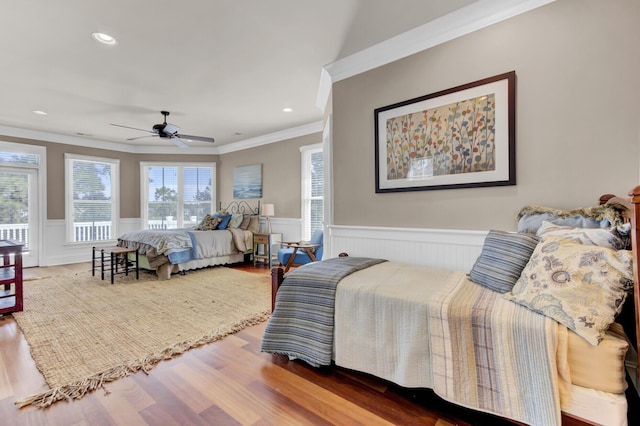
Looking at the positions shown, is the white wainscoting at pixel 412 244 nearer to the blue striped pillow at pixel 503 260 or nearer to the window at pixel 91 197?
the blue striped pillow at pixel 503 260

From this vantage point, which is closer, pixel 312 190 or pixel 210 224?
pixel 312 190

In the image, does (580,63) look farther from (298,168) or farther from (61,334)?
(61,334)

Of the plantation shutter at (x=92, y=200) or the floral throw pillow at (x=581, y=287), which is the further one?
the plantation shutter at (x=92, y=200)

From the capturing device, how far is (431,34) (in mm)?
2432

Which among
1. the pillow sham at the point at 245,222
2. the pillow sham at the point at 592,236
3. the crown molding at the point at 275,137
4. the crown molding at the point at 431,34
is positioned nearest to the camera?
the pillow sham at the point at 592,236

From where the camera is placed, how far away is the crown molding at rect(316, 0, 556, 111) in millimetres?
2125

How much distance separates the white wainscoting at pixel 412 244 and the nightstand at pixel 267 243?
234cm

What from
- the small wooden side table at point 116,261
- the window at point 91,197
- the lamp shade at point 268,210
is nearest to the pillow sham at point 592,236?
the lamp shade at point 268,210

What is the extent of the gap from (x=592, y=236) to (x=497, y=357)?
817 mm

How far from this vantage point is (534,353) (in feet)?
4.13

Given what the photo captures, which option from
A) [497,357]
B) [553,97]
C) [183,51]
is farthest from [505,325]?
[183,51]

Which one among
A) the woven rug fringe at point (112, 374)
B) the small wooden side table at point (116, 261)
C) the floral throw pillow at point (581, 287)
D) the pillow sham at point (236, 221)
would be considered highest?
the pillow sham at point (236, 221)

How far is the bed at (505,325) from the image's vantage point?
1.21 metres

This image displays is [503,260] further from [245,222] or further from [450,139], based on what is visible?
[245,222]
